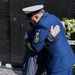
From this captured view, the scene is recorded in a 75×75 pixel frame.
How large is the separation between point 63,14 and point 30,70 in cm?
286

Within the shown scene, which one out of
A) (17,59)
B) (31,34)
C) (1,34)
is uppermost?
(31,34)

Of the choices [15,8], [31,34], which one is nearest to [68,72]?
[31,34]

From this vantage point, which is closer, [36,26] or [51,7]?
[36,26]

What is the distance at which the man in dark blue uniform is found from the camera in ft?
13.7

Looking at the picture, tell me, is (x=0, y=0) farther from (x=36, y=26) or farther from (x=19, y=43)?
(x=36, y=26)

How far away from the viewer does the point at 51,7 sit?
736 cm

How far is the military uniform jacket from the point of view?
4.16 m

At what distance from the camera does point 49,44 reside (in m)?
4.30

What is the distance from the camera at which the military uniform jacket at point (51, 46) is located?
4.16 m

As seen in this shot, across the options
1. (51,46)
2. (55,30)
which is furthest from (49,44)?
(55,30)

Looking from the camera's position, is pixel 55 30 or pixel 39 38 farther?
pixel 55 30

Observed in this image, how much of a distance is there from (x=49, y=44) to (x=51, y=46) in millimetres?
39

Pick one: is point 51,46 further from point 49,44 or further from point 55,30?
point 55,30

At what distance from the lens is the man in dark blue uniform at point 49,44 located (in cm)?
417
